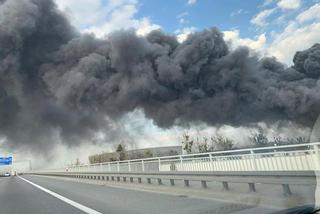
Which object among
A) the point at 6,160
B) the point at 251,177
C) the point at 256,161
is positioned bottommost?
the point at 251,177

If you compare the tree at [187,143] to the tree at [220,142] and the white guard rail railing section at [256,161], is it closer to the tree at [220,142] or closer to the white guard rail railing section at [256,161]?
the tree at [220,142]

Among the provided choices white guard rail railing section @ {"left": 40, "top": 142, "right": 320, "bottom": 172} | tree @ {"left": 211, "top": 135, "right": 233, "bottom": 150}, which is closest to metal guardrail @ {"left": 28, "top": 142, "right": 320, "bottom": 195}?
white guard rail railing section @ {"left": 40, "top": 142, "right": 320, "bottom": 172}

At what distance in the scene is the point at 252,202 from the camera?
27.6 feet

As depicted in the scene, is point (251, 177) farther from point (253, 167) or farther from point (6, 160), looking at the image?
point (6, 160)

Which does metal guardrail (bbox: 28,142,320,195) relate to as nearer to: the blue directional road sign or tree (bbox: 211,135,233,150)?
tree (bbox: 211,135,233,150)

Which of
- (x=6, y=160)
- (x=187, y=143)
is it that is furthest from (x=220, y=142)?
(x=6, y=160)

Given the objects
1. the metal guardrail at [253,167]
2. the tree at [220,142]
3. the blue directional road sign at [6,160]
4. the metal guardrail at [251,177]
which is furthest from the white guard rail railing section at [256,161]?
the blue directional road sign at [6,160]

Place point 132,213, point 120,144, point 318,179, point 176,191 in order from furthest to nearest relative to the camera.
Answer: point 120,144 < point 176,191 < point 132,213 < point 318,179

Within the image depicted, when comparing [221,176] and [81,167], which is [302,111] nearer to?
[81,167]

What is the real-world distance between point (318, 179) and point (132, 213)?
3.91 metres

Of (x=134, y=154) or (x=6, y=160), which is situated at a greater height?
(x=6, y=160)

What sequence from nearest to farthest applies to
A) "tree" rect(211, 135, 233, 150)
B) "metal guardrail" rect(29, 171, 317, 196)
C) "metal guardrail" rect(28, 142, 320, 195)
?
"metal guardrail" rect(29, 171, 317, 196) → "metal guardrail" rect(28, 142, 320, 195) → "tree" rect(211, 135, 233, 150)

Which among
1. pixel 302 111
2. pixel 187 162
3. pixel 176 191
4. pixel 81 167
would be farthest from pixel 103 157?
pixel 176 191

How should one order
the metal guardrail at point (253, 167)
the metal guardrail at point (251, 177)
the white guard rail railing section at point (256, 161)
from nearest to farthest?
the metal guardrail at point (251, 177), the metal guardrail at point (253, 167), the white guard rail railing section at point (256, 161)
